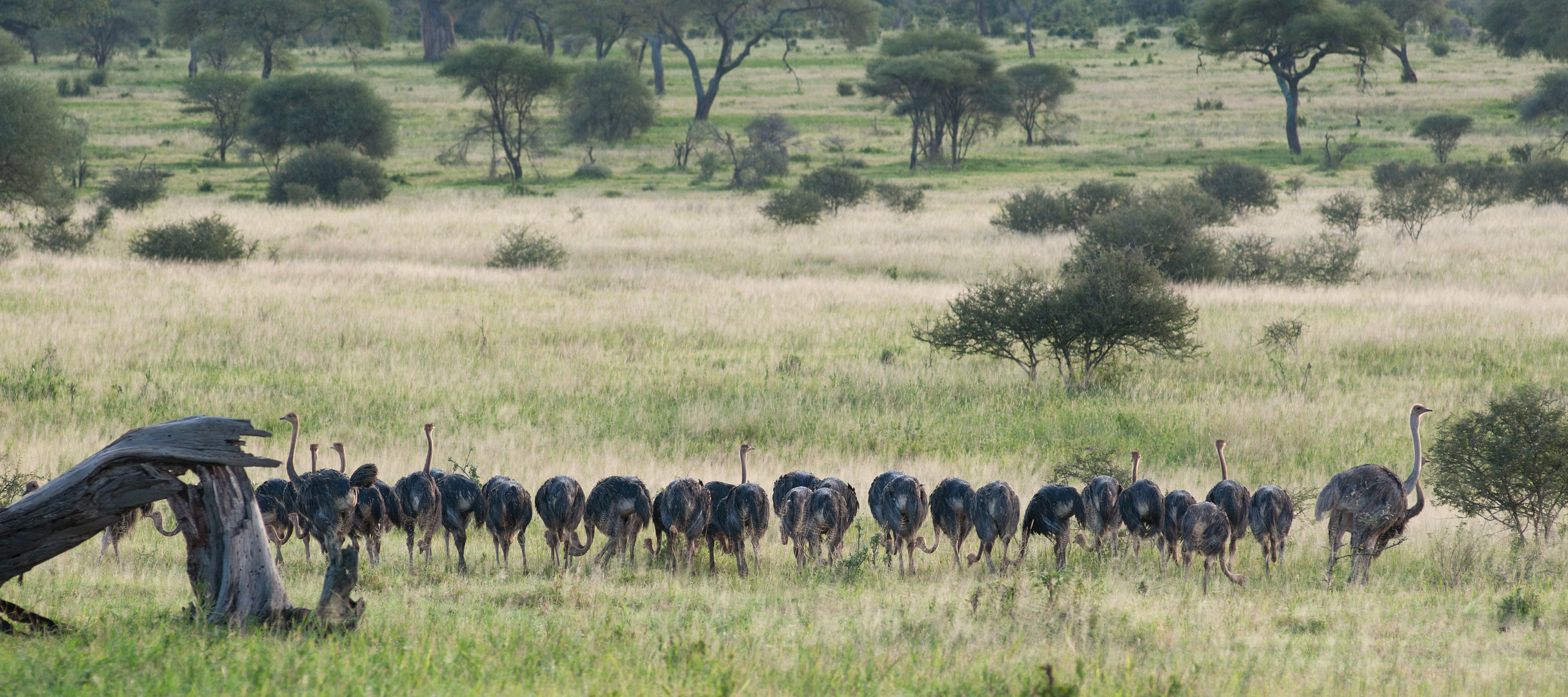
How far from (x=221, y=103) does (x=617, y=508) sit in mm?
57338

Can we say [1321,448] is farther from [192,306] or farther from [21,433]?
[192,306]

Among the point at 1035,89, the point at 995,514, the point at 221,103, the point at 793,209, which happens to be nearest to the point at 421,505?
the point at 995,514

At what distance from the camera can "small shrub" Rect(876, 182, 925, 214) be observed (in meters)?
41.8

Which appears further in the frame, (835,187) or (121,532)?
(835,187)

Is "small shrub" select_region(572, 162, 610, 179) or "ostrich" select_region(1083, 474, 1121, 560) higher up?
"small shrub" select_region(572, 162, 610, 179)

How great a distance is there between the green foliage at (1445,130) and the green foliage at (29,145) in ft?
168

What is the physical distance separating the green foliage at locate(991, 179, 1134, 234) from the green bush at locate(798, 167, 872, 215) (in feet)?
24.6

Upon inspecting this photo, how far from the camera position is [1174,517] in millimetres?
8953

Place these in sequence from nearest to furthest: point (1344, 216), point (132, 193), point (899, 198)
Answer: point (1344, 216) < point (132, 193) < point (899, 198)

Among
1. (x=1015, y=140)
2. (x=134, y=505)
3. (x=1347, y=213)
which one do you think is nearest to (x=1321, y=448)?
(x=134, y=505)

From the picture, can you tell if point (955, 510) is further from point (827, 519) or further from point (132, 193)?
point (132, 193)

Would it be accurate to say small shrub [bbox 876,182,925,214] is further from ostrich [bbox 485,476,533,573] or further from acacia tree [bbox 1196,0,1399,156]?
ostrich [bbox 485,476,533,573]

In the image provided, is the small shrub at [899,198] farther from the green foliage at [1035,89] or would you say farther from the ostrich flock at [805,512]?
the ostrich flock at [805,512]

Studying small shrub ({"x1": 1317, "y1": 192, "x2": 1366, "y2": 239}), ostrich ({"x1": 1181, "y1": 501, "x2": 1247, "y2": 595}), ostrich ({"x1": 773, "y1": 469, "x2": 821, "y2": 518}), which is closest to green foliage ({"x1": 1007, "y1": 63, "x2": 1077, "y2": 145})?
small shrub ({"x1": 1317, "y1": 192, "x2": 1366, "y2": 239})
